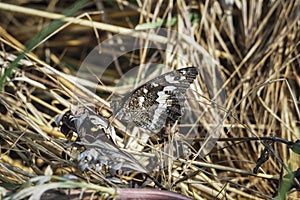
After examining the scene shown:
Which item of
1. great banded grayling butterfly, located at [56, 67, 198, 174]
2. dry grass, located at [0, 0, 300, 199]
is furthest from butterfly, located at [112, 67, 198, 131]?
dry grass, located at [0, 0, 300, 199]

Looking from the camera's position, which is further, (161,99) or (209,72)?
(209,72)

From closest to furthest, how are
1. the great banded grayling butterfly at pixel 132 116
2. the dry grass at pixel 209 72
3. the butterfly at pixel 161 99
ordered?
the great banded grayling butterfly at pixel 132 116 → the butterfly at pixel 161 99 → the dry grass at pixel 209 72

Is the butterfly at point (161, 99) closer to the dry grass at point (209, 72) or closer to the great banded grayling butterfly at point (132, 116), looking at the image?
the great banded grayling butterfly at point (132, 116)

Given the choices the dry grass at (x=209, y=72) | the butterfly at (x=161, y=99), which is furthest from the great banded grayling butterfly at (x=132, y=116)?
the dry grass at (x=209, y=72)

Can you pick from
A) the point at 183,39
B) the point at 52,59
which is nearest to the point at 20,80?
the point at 52,59

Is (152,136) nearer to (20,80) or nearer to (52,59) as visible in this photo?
(20,80)

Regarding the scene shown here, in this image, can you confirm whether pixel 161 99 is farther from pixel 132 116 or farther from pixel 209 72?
pixel 209 72

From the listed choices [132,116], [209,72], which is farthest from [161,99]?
[209,72]

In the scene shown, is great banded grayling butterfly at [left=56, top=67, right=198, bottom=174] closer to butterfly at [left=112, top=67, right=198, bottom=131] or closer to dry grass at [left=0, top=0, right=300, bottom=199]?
butterfly at [left=112, top=67, right=198, bottom=131]
